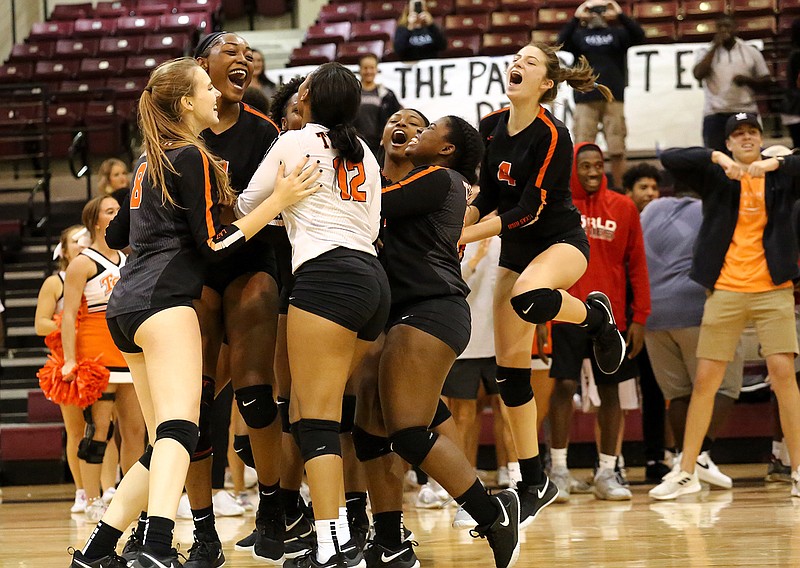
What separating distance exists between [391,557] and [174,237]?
1428 mm

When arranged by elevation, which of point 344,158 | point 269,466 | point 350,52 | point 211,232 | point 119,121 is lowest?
point 269,466

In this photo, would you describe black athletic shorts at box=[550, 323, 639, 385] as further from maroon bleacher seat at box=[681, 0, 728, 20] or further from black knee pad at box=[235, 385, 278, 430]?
maroon bleacher seat at box=[681, 0, 728, 20]

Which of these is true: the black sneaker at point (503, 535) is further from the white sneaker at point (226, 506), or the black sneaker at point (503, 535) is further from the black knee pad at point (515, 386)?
the white sneaker at point (226, 506)

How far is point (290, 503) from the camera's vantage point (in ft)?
14.2

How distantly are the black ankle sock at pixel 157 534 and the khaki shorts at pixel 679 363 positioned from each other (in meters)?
4.25

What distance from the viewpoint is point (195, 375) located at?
352cm

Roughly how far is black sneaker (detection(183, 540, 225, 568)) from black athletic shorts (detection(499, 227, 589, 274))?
1.76 meters

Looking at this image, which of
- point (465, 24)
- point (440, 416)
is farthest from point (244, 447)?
point (465, 24)

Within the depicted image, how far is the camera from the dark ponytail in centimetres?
420

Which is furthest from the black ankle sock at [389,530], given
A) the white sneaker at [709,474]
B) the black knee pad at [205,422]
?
the white sneaker at [709,474]

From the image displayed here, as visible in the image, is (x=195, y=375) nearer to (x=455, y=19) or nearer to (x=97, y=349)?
(x=97, y=349)

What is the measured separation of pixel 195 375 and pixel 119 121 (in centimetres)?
821

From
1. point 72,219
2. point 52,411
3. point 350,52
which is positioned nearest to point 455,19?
point 350,52

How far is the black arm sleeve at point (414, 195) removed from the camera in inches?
152
